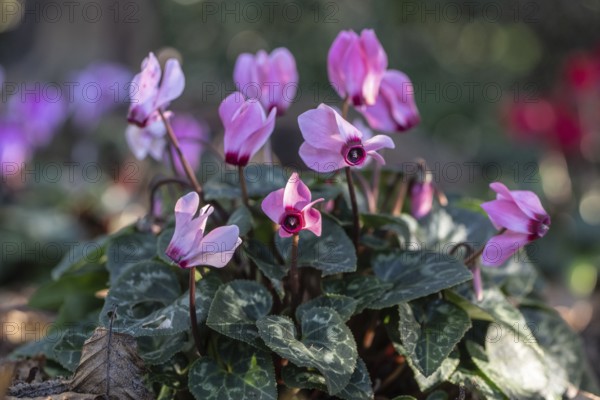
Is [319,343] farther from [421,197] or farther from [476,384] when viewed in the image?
[421,197]

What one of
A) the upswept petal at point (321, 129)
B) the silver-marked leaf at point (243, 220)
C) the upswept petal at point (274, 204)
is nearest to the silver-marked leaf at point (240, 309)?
the silver-marked leaf at point (243, 220)

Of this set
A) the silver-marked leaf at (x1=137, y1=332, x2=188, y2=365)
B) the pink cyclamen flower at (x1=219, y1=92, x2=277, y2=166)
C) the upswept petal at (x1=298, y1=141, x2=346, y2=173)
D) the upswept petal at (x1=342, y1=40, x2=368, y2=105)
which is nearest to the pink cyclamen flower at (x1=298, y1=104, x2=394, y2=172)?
the upswept petal at (x1=298, y1=141, x2=346, y2=173)

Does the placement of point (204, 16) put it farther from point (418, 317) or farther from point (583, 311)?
point (418, 317)

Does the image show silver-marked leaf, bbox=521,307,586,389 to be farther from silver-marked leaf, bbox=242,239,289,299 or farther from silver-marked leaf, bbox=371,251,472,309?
silver-marked leaf, bbox=242,239,289,299

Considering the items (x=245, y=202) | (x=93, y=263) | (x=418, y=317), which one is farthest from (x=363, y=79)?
(x=93, y=263)

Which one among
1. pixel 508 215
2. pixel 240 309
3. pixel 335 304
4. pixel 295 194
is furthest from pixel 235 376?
pixel 508 215

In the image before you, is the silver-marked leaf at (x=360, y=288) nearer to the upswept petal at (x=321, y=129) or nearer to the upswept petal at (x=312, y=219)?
the upswept petal at (x=312, y=219)
